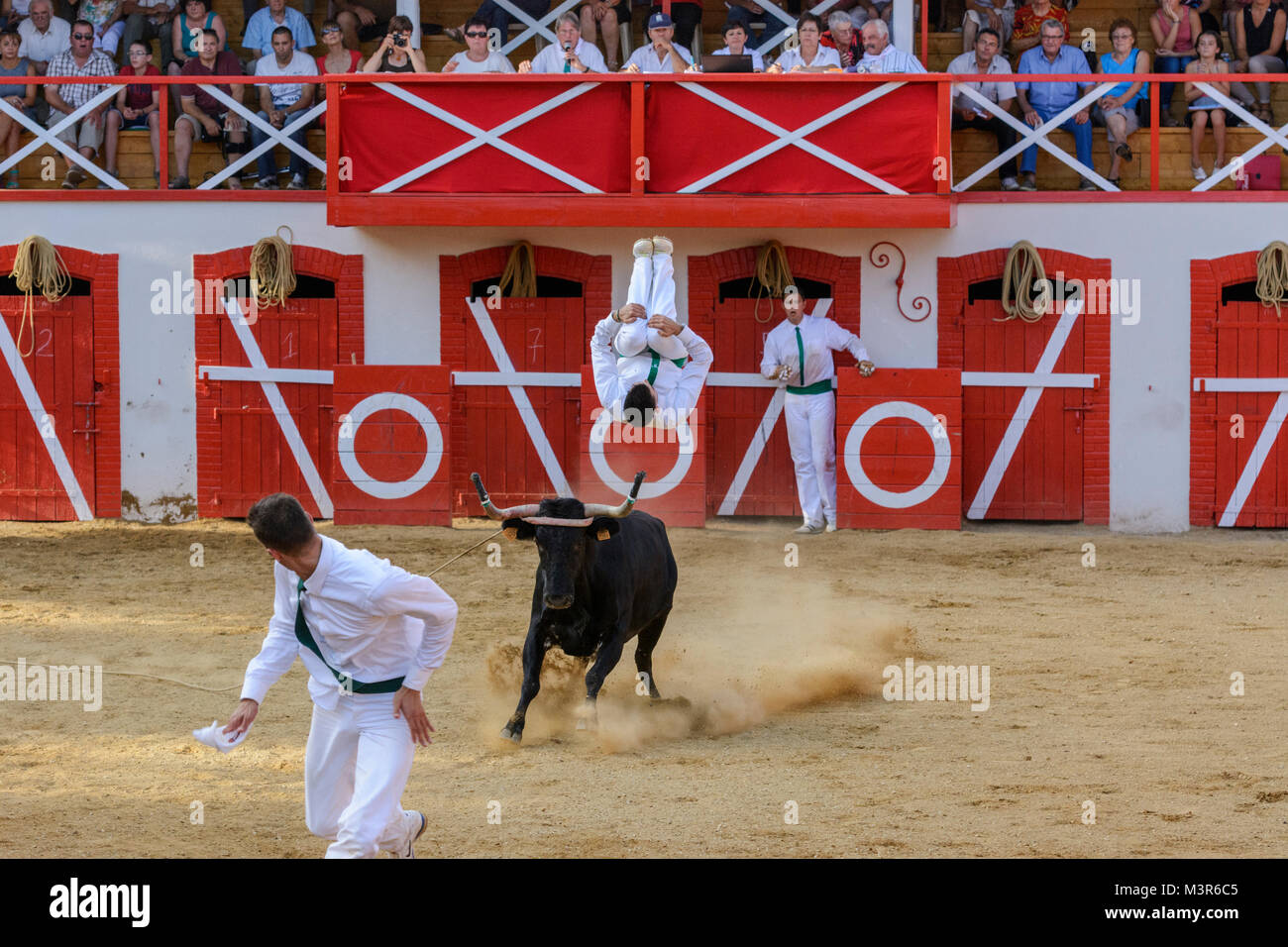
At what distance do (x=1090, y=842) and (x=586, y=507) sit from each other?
3136mm

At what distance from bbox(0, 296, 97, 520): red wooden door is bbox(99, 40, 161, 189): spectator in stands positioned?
Answer: 1.47 m

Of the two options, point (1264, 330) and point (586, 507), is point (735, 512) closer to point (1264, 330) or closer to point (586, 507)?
point (1264, 330)

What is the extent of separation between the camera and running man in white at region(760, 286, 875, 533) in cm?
1594

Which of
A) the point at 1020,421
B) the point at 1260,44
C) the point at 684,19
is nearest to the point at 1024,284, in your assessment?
the point at 1020,421

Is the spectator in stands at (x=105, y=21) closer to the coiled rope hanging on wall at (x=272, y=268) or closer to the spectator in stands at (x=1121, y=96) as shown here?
the coiled rope hanging on wall at (x=272, y=268)

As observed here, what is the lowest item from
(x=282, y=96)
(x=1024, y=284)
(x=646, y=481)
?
(x=646, y=481)

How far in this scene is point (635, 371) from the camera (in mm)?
11688

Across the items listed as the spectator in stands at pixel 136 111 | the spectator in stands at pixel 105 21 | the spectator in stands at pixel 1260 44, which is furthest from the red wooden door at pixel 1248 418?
the spectator in stands at pixel 105 21

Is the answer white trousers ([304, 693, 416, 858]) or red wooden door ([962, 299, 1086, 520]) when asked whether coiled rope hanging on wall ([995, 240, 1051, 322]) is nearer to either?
red wooden door ([962, 299, 1086, 520])

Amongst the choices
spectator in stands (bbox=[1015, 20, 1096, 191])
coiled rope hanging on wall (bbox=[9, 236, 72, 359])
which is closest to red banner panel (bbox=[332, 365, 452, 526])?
coiled rope hanging on wall (bbox=[9, 236, 72, 359])

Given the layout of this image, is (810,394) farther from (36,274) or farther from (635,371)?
(36,274)

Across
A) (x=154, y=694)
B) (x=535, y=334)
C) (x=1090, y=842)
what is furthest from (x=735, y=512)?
(x=1090, y=842)

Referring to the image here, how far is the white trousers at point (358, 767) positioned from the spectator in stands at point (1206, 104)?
12741mm

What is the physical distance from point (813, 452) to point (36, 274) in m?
7.84
